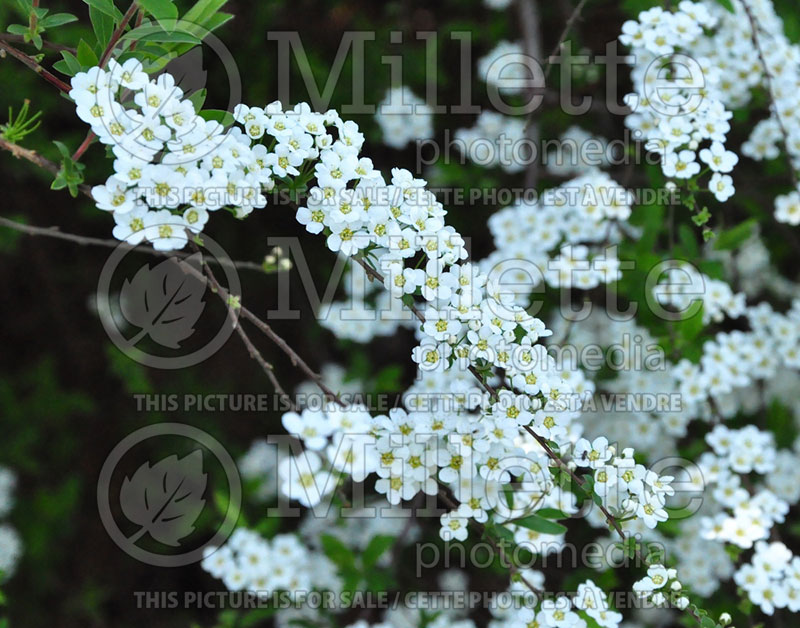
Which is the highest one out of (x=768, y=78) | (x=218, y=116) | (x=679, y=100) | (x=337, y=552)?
(x=768, y=78)

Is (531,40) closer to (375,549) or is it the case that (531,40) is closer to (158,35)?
(158,35)

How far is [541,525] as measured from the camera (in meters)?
2.21

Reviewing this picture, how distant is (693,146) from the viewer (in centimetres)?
237

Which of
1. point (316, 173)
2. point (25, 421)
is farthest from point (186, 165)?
point (25, 421)

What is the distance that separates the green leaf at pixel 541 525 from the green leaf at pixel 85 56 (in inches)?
65.1

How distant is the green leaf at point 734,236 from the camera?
2.99 m

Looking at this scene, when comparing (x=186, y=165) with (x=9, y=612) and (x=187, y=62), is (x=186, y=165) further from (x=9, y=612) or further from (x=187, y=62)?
(x=9, y=612)

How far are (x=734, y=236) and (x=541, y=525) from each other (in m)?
1.49

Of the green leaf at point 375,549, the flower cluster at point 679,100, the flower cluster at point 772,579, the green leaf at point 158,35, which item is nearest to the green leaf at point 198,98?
the green leaf at point 158,35

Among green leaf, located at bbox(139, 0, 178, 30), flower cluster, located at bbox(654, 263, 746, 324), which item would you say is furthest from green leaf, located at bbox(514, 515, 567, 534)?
green leaf, located at bbox(139, 0, 178, 30)

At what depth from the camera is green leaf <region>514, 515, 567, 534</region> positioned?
2.19 meters

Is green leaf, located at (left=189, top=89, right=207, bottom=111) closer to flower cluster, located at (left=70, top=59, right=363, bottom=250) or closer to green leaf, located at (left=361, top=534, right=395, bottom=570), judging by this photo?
flower cluster, located at (left=70, top=59, right=363, bottom=250)

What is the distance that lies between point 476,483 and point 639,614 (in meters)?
1.84

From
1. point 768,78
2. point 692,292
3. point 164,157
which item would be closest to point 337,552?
point 692,292
